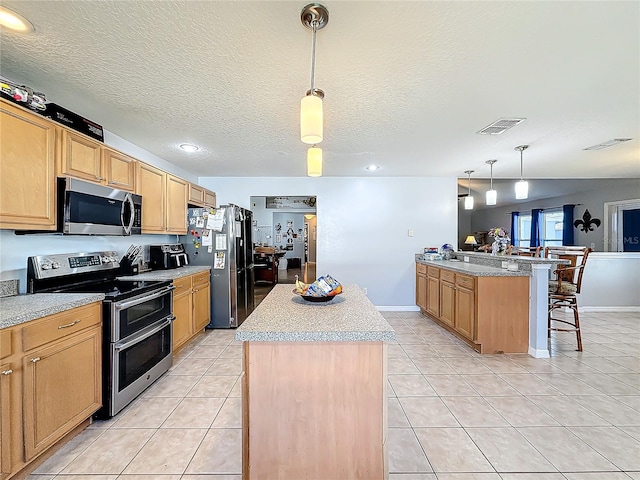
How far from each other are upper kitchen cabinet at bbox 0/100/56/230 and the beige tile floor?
141 cm

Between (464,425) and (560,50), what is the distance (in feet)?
7.71

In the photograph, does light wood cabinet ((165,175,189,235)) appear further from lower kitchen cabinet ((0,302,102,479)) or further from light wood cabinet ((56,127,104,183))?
lower kitchen cabinet ((0,302,102,479))

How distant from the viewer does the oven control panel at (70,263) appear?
6.76 ft

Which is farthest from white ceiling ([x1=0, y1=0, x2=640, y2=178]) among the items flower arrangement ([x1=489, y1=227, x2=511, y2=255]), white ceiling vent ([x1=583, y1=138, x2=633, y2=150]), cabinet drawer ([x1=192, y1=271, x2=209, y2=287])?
cabinet drawer ([x1=192, y1=271, x2=209, y2=287])

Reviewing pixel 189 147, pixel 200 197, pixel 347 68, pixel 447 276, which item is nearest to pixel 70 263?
pixel 189 147

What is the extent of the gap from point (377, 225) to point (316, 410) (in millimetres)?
3857

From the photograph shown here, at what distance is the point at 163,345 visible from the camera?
2.62 metres

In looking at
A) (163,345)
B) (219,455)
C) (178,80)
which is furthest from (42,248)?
(219,455)

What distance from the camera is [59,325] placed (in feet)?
5.40

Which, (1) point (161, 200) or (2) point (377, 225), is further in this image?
(2) point (377, 225)

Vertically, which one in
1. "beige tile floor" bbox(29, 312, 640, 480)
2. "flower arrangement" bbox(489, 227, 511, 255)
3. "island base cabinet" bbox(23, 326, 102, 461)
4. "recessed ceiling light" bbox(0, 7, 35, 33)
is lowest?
"beige tile floor" bbox(29, 312, 640, 480)

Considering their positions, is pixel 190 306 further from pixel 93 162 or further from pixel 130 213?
pixel 93 162

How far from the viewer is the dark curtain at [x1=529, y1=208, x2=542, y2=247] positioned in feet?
27.2

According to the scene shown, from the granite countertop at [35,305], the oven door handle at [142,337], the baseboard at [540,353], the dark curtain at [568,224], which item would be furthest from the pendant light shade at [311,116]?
the dark curtain at [568,224]
